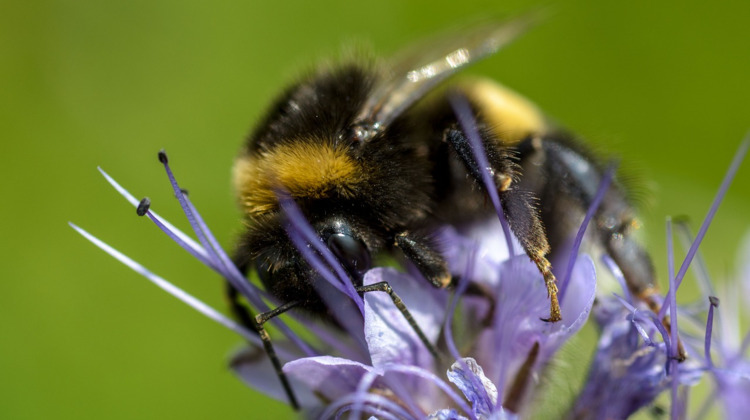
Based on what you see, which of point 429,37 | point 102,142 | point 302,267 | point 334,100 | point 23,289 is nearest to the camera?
point 302,267

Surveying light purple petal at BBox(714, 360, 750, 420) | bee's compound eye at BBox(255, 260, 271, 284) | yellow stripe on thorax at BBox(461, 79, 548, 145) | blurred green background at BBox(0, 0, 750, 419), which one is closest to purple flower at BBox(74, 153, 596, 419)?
bee's compound eye at BBox(255, 260, 271, 284)

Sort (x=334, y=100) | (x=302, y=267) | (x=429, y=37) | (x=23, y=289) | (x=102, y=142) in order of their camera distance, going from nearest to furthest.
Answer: (x=302, y=267) → (x=334, y=100) → (x=429, y=37) → (x=23, y=289) → (x=102, y=142)

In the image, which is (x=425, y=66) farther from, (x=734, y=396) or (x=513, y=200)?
(x=734, y=396)

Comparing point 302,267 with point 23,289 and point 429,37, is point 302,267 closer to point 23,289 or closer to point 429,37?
point 429,37

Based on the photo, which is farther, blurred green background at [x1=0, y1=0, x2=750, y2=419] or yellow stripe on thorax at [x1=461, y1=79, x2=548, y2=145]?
blurred green background at [x1=0, y1=0, x2=750, y2=419]

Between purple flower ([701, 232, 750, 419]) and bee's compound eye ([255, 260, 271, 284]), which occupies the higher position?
bee's compound eye ([255, 260, 271, 284])

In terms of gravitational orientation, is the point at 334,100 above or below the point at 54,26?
below

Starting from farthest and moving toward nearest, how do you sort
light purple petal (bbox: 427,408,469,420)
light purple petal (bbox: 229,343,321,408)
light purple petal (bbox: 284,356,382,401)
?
light purple petal (bbox: 229,343,321,408) < light purple petal (bbox: 284,356,382,401) < light purple petal (bbox: 427,408,469,420)

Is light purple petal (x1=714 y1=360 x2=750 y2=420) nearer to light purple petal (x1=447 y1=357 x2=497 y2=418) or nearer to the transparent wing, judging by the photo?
light purple petal (x1=447 y1=357 x2=497 y2=418)

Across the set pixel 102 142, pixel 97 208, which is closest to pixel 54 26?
pixel 102 142
